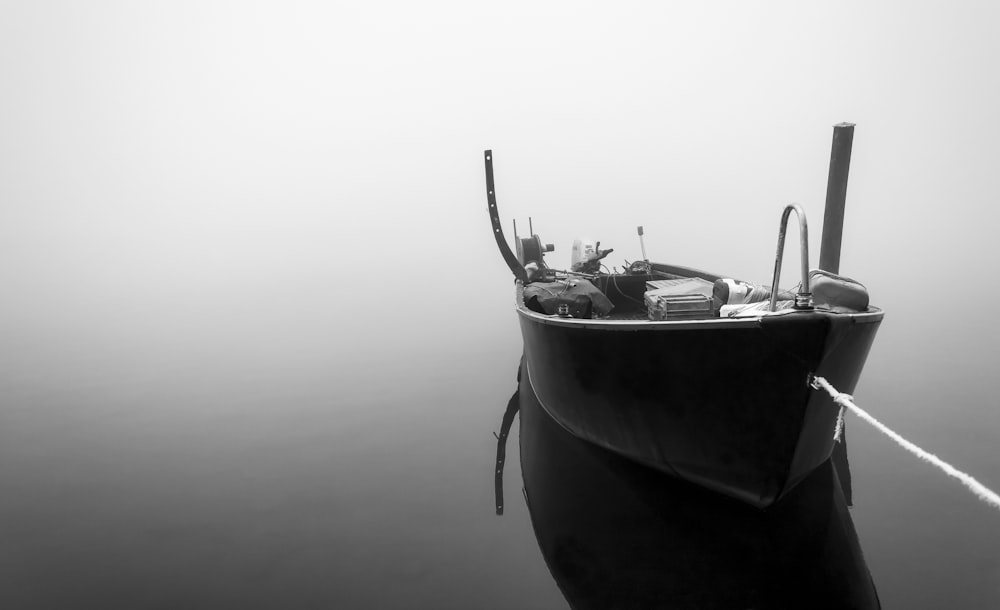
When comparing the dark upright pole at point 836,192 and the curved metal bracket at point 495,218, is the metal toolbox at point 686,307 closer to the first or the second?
the dark upright pole at point 836,192

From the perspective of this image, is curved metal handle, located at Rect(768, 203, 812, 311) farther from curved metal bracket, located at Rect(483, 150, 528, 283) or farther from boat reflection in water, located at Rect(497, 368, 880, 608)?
curved metal bracket, located at Rect(483, 150, 528, 283)

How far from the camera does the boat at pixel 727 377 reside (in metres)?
4.76

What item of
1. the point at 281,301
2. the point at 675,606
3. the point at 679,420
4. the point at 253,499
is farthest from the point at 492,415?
the point at 281,301

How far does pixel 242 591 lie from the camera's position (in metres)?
5.33

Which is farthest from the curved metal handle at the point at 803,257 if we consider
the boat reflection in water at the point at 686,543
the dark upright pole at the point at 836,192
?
the dark upright pole at the point at 836,192

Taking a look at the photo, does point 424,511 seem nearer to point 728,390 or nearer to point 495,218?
point 728,390

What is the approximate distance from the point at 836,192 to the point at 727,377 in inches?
271

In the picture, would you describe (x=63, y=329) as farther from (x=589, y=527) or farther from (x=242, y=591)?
(x=589, y=527)

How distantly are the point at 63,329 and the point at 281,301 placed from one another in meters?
8.77

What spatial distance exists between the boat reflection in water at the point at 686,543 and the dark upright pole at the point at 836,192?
5136mm

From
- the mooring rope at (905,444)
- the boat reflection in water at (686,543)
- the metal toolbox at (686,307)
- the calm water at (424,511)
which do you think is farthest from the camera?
the metal toolbox at (686,307)

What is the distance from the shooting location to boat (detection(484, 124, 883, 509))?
4.76 m

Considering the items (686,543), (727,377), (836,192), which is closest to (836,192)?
(836,192)

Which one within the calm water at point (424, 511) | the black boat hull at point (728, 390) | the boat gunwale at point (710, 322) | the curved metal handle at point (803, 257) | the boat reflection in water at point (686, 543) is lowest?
the calm water at point (424, 511)
